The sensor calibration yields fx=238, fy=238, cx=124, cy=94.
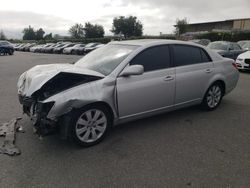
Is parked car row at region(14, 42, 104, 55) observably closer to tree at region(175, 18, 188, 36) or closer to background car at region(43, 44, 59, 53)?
background car at region(43, 44, 59, 53)

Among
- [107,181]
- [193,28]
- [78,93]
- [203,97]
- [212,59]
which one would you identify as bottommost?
[107,181]

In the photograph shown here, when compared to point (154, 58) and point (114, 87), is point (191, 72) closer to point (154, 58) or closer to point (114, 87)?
point (154, 58)

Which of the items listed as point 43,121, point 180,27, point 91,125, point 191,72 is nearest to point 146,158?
point 91,125

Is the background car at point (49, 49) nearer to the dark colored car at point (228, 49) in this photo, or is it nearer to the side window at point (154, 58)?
the dark colored car at point (228, 49)

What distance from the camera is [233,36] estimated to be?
27.5 meters

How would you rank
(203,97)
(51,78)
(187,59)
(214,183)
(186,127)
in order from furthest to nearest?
(203,97), (187,59), (186,127), (51,78), (214,183)

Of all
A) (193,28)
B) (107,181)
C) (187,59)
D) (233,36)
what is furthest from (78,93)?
(193,28)

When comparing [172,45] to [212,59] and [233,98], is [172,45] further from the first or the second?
[233,98]

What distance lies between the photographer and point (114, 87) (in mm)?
3711

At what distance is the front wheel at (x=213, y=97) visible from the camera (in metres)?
5.18

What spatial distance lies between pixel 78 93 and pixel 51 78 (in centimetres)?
51

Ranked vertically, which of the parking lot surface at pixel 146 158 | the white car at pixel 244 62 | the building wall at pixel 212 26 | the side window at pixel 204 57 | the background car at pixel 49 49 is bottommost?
the parking lot surface at pixel 146 158

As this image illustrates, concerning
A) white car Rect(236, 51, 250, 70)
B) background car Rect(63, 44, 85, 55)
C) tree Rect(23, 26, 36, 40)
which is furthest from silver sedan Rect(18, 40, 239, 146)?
tree Rect(23, 26, 36, 40)

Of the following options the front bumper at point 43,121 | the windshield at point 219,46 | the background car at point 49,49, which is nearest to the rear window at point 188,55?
the front bumper at point 43,121
